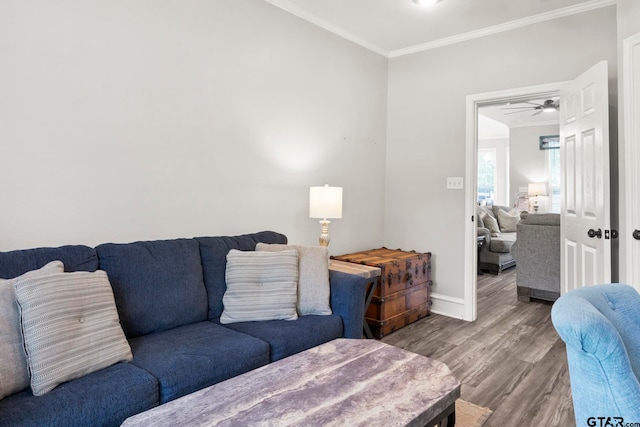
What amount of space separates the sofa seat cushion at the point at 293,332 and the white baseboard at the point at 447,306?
1.88 m

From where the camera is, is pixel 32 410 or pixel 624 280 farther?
pixel 624 280

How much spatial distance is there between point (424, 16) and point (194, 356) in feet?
10.2

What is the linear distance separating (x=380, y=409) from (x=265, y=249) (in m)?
1.43

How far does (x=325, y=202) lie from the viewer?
9.73 ft

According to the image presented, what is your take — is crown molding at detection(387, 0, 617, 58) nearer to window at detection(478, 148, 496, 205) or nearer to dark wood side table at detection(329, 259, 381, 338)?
dark wood side table at detection(329, 259, 381, 338)

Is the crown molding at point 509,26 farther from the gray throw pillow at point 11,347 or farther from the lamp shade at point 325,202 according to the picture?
the gray throw pillow at point 11,347

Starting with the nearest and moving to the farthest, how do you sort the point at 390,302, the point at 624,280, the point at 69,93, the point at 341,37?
the point at 69,93 < the point at 624,280 < the point at 390,302 < the point at 341,37

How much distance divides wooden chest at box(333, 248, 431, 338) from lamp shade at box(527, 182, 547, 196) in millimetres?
5184

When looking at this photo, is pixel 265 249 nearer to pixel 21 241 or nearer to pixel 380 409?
pixel 21 241

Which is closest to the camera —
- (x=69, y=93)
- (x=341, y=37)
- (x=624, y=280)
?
(x=69, y=93)

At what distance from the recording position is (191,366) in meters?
1.62

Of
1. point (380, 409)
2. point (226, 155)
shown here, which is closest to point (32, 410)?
point (380, 409)

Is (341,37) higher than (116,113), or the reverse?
(341,37)

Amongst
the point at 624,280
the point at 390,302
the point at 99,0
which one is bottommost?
the point at 390,302
